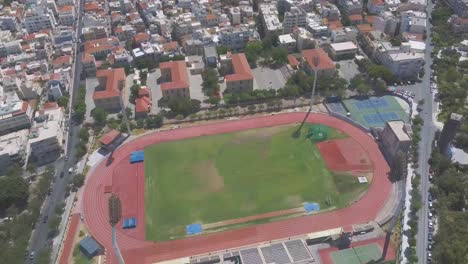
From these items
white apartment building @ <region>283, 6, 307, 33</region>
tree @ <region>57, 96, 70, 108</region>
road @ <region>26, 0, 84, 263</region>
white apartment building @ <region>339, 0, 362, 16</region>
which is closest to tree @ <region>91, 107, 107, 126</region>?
road @ <region>26, 0, 84, 263</region>

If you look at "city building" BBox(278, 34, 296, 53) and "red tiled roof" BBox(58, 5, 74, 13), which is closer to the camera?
"city building" BBox(278, 34, 296, 53)

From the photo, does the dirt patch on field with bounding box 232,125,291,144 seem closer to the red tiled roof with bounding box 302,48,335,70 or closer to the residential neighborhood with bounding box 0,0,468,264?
the residential neighborhood with bounding box 0,0,468,264

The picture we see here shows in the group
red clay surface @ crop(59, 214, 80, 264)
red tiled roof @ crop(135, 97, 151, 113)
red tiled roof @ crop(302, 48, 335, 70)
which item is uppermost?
red tiled roof @ crop(302, 48, 335, 70)

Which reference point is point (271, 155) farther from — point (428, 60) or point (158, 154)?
point (428, 60)

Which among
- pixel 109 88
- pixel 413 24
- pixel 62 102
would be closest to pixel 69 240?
pixel 62 102

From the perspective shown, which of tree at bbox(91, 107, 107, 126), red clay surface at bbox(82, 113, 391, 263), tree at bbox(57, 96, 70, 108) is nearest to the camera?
red clay surface at bbox(82, 113, 391, 263)

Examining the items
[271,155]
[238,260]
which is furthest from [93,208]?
[271,155]

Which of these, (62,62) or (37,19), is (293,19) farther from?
(37,19)

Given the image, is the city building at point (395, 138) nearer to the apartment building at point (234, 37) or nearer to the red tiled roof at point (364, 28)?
the red tiled roof at point (364, 28)
